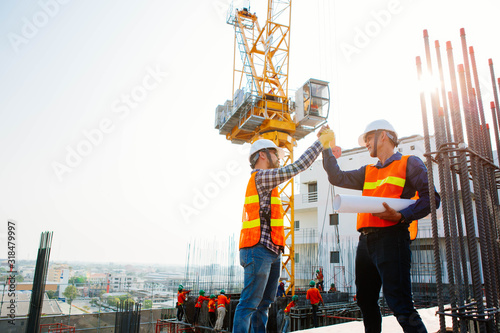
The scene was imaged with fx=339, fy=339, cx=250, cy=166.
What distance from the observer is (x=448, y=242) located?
7.41ft

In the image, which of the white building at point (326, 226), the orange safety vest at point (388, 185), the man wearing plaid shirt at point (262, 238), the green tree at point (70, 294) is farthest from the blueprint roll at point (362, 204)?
the white building at point (326, 226)

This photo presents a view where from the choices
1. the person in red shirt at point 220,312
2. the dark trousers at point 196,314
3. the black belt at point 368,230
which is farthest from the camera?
the dark trousers at point 196,314

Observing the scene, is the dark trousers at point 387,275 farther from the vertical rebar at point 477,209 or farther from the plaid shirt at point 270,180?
the plaid shirt at point 270,180

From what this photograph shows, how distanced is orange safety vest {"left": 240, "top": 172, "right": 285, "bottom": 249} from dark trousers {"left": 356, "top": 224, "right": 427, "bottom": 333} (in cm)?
60

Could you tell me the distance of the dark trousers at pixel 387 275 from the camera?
77.8 inches

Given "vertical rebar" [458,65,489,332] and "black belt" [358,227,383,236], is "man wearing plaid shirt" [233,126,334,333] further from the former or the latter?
"vertical rebar" [458,65,489,332]

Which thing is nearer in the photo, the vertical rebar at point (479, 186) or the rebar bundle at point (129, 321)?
the vertical rebar at point (479, 186)

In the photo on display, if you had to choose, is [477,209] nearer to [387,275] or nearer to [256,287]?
[387,275]

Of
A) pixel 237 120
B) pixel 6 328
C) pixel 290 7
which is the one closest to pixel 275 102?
pixel 237 120

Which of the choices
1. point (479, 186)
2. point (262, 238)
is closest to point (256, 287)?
point (262, 238)

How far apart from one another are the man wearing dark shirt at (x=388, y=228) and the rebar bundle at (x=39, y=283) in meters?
8.49

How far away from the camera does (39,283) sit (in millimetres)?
8398

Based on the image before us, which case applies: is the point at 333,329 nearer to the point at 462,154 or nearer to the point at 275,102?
the point at 462,154

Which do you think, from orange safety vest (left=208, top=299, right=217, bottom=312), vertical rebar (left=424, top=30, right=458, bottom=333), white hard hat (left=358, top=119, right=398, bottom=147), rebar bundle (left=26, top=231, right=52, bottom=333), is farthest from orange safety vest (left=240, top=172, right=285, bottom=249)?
orange safety vest (left=208, top=299, right=217, bottom=312)
